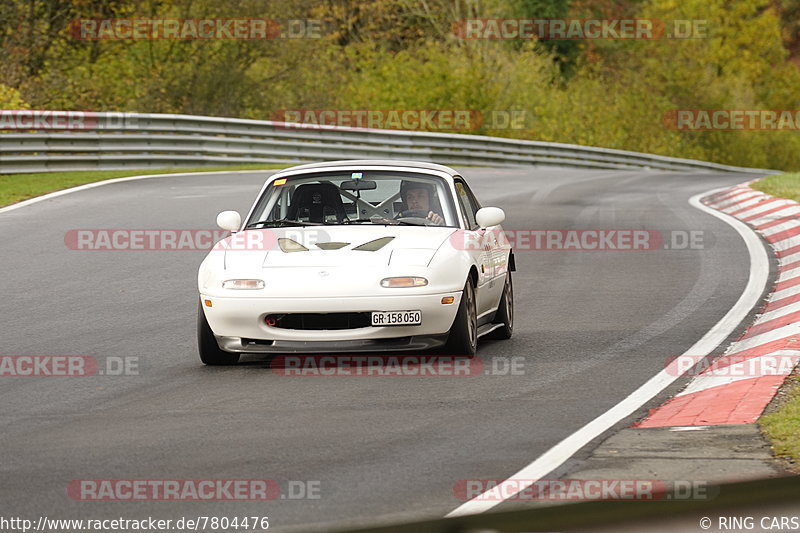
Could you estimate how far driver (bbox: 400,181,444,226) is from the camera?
10.2m

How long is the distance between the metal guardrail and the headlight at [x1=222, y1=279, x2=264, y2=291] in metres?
15.5

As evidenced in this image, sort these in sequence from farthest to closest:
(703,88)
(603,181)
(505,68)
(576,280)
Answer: (703,88) < (505,68) < (603,181) < (576,280)

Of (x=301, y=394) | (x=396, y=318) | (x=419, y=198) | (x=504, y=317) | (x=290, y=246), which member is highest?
(x=419, y=198)

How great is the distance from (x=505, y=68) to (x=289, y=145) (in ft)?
69.1

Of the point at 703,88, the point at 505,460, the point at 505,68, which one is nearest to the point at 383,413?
the point at 505,460

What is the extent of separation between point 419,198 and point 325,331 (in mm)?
1795

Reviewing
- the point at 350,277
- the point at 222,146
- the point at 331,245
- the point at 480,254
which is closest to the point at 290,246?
the point at 331,245

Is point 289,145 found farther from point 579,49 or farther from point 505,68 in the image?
point 579,49

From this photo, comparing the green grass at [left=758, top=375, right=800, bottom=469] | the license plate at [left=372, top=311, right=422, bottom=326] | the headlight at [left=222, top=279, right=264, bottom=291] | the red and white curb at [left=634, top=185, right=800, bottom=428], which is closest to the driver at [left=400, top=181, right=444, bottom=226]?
the license plate at [left=372, top=311, right=422, bottom=326]

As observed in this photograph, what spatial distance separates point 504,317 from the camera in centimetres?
1048

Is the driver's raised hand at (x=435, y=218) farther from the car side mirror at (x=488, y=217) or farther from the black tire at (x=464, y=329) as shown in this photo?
the black tire at (x=464, y=329)

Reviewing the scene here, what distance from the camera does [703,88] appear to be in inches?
2571

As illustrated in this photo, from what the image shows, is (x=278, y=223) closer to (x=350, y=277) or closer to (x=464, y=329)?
(x=350, y=277)

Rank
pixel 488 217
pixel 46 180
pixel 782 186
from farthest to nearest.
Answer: pixel 782 186
pixel 46 180
pixel 488 217
